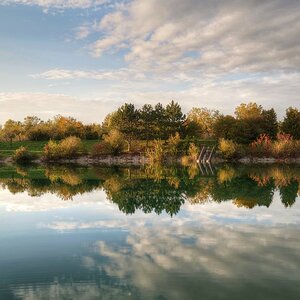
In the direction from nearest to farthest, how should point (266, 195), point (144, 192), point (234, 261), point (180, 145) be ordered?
1. point (234, 261)
2. point (266, 195)
3. point (144, 192)
4. point (180, 145)

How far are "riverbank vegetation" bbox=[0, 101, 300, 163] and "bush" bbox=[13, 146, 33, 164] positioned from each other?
0.48ft

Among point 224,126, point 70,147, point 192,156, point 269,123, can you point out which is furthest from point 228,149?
point 70,147

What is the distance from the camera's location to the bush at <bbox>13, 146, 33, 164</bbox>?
50938 mm

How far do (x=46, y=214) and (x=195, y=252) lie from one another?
786cm

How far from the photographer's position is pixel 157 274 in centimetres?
792

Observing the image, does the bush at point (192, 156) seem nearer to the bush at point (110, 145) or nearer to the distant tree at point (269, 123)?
the bush at point (110, 145)

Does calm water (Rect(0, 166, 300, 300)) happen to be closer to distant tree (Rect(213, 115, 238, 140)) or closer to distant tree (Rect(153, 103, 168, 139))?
distant tree (Rect(213, 115, 238, 140))

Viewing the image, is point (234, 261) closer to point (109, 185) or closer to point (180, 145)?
point (109, 185)

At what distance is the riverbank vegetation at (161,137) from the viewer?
50531 mm

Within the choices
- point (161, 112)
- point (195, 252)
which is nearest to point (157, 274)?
point (195, 252)

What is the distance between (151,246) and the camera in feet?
33.1

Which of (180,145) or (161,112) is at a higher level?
(161,112)

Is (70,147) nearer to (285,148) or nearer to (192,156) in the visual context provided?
(192,156)

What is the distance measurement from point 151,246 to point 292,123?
57993mm
